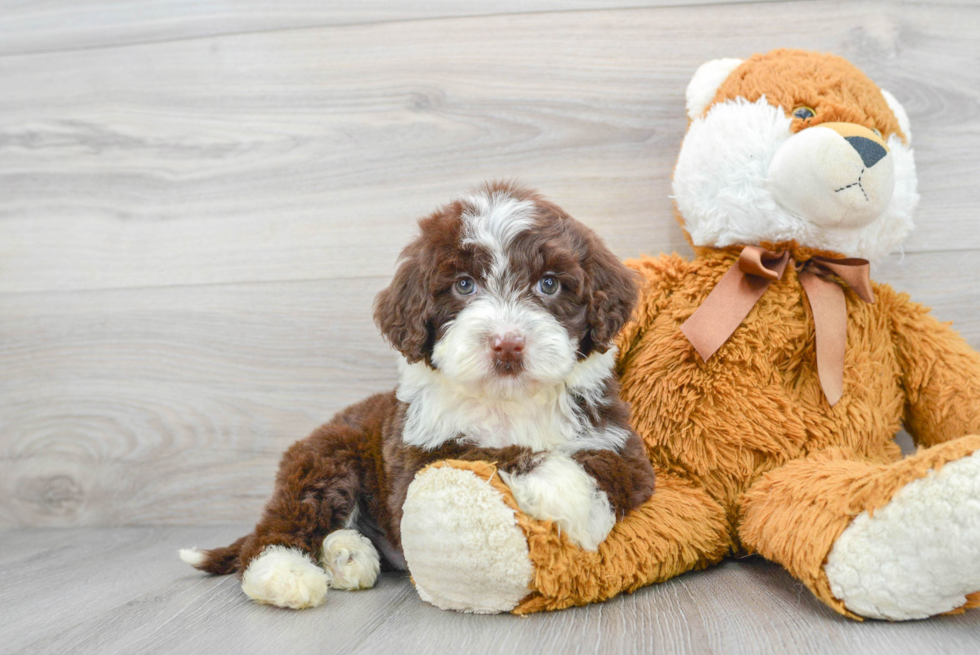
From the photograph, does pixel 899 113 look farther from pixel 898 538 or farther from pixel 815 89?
pixel 898 538

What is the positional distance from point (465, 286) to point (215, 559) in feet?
2.91

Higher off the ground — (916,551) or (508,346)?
(508,346)

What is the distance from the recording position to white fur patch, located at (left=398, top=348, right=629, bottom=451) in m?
1.43

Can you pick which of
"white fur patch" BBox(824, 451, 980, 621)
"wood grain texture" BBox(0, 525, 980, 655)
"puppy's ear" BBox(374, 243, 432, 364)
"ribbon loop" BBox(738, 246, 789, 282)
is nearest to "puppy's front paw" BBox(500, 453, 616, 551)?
"wood grain texture" BBox(0, 525, 980, 655)

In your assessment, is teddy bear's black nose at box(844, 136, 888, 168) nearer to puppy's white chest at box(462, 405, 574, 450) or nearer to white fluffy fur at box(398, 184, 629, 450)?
white fluffy fur at box(398, 184, 629, 450)

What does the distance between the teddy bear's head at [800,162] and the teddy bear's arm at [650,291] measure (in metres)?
0.09

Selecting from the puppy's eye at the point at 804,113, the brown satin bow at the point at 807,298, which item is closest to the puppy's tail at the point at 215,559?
the brown satin bow at the point at 807,298

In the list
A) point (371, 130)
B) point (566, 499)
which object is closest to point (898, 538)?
point (566, 499)

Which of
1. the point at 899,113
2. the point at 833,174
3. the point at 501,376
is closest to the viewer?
the point at 501,376

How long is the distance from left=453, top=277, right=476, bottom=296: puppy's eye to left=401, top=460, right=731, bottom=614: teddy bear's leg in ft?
1.00

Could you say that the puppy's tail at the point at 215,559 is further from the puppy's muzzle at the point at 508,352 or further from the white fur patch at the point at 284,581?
the puppy's muzzle at the point at 508,352

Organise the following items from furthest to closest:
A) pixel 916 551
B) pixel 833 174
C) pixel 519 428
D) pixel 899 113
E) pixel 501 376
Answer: pixel 899 113 → pixel 833 174 → pixel 519 428 → pixel 501 376 → pixel 916 551

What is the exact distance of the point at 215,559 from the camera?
170 centimetres

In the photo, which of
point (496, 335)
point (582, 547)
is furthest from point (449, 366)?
point (582, 547)
